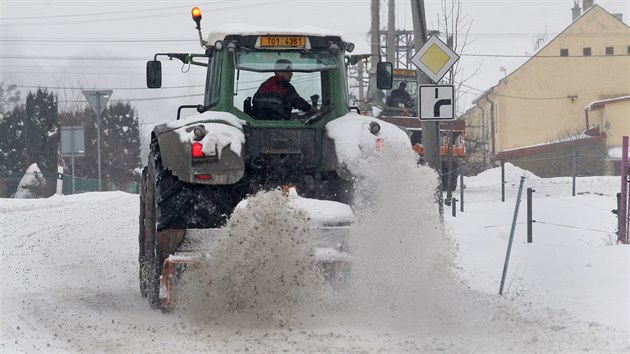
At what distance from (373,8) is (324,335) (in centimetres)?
2717

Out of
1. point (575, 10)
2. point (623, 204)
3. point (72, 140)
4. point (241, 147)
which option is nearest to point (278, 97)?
point (241, 147)

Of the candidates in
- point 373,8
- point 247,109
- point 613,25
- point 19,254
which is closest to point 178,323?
point 247,109

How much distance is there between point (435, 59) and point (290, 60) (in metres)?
4.47

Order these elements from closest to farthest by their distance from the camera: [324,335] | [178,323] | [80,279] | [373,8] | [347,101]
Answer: [324,335], [178,323], [347,101], [80,279], [373,8]

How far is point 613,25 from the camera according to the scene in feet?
184

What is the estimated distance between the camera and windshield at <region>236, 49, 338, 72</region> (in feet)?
28.9

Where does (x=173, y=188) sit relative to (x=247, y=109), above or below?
below

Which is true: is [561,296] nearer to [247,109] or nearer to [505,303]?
[505,303]

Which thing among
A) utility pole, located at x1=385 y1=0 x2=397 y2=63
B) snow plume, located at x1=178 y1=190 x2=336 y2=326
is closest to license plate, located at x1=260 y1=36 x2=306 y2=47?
snow plume, located at x1=178 y1=190 x2=336 y2=326

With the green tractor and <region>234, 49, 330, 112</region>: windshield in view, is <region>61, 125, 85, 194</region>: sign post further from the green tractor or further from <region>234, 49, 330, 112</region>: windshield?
<region>234, 49, 330, 112</region>: windshield

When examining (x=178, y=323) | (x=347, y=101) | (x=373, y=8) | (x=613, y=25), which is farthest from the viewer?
(x=613, y=25)

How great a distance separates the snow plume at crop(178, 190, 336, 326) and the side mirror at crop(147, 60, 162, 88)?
Answer: 3313 mm

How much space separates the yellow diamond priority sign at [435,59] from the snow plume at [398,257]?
5.39m

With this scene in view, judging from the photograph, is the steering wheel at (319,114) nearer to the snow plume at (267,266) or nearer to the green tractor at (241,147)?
the green tractor at (241,147)
